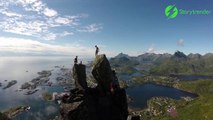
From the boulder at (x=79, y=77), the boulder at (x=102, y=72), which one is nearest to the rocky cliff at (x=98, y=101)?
the boulder at (x=102, y=72)

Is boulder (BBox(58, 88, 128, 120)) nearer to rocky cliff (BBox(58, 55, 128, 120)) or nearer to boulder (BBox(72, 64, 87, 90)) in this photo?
rocky cliff (BBox(58, 55, 128, 120))

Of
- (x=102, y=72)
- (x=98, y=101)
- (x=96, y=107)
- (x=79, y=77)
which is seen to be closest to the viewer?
(x=96, y=107)

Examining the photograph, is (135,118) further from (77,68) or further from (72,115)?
(77,68)

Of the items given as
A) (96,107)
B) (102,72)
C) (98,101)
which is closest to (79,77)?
(102,72)

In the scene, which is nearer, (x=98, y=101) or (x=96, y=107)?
(x=96, y=107)

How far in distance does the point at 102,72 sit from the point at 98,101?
6.56 meters

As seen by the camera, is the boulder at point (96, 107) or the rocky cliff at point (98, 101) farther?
the rocky cliff at point (98, 101)

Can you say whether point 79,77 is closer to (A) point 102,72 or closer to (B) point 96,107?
(A) point 102,72

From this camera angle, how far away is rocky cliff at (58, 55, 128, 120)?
37906 mm

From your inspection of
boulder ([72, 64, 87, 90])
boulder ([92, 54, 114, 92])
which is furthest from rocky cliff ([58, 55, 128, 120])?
boulder ([72, 64, 87, 90])

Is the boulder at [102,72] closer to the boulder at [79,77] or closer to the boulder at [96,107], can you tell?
the boulder at [96,107]

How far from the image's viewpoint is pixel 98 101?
4025cm

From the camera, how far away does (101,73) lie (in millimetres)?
41562

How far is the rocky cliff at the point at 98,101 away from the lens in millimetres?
37906
